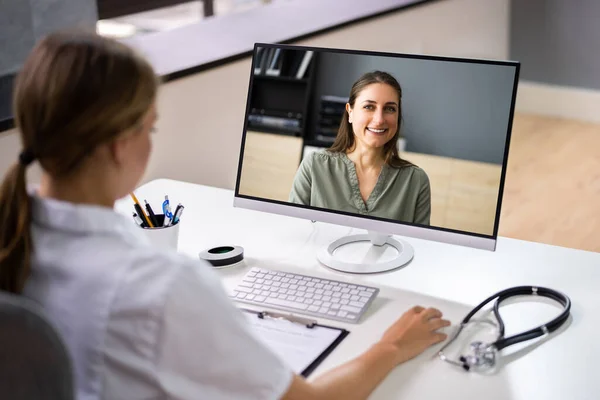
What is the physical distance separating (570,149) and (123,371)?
3.90 m

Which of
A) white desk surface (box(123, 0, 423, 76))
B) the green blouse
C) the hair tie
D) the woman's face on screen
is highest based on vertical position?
the hair tie

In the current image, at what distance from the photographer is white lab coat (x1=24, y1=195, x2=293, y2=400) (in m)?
0.77

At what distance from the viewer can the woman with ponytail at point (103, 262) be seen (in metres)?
0.77

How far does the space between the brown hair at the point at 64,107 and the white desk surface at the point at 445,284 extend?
18.8 inches

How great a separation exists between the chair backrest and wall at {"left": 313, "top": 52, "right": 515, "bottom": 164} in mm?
818

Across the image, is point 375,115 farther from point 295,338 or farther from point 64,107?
point 64,107

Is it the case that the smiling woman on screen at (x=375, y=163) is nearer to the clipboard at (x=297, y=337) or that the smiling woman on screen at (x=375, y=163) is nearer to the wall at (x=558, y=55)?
the clipboard at (x=297, y=337)

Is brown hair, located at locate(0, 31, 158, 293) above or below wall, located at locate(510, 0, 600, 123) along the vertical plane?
above

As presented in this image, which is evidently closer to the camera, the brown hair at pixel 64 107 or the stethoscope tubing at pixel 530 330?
the brown hair at pixel 64 107

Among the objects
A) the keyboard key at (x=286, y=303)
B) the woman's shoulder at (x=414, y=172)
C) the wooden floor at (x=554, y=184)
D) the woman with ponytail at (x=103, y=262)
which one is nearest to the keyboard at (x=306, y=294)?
the keyboard key at (x=286, y=303)

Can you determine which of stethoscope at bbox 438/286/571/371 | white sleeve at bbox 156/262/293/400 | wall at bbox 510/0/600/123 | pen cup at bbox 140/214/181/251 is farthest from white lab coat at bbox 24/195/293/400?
wall at bbox 510/0/600/123

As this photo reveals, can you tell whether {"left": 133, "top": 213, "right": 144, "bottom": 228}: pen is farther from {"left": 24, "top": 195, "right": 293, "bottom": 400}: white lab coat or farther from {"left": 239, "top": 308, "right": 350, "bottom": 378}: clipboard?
{"left": 24, "top": 195, "right": 293, "bottom": 400}: white lab coat

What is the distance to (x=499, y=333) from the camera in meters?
1.17

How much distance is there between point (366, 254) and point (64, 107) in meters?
0.83
